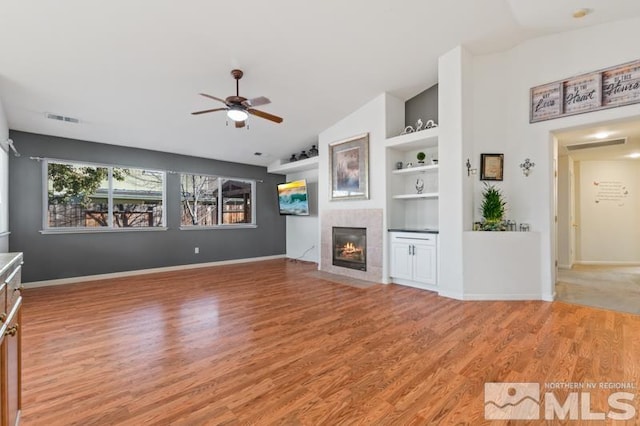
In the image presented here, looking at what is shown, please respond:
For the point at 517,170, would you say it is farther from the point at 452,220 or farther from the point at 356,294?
the point at 356,294

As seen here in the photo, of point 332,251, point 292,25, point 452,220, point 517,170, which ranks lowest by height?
point 332,251

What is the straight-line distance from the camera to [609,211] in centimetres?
683

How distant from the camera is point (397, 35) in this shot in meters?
3.84

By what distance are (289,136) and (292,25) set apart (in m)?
3.11

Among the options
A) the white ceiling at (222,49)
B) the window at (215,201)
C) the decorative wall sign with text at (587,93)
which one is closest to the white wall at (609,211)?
the decorative wall sign with text at (587,93)

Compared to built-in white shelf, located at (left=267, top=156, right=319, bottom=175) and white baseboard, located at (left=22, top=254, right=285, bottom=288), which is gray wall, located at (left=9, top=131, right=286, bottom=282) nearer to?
white baseboard, located at (left=22, top=254, right=285, bottom=288)

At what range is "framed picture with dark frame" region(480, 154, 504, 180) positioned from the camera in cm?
441

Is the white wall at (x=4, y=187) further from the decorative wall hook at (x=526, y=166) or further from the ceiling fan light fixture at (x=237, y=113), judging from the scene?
the decorative wall hook at (x=526, y=166)

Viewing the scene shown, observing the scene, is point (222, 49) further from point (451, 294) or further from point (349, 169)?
point (451, 294)

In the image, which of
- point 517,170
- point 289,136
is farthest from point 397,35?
point 289,136

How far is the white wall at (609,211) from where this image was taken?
6.69m

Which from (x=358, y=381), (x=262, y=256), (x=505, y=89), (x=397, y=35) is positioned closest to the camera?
(x=358, y=381)

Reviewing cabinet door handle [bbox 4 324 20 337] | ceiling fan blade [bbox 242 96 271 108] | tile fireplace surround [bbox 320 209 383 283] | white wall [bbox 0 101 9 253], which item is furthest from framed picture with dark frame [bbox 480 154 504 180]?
white wall [bbox 0 101 9 253]

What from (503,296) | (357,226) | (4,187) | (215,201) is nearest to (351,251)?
(357,226)
